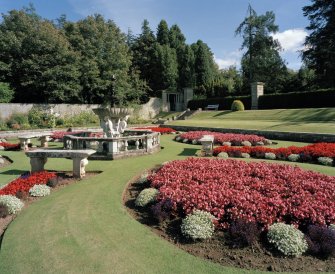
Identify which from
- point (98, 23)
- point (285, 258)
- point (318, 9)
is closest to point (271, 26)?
point (318, 9)

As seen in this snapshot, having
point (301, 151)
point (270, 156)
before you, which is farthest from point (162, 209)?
point (301, 151)

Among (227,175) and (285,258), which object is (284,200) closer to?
(285,258)

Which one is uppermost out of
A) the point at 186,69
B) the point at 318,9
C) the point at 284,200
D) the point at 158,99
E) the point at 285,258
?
the point at 318,9

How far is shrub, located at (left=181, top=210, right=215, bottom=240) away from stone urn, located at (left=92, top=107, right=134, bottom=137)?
9.46 meters

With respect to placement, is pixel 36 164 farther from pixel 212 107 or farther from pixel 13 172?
pixel 212 107

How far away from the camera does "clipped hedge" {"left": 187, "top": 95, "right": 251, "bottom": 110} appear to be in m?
36.2

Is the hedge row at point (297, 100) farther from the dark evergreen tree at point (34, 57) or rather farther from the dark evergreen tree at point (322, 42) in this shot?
the dark evergreen tree at point (34, 57)

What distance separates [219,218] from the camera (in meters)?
5.20

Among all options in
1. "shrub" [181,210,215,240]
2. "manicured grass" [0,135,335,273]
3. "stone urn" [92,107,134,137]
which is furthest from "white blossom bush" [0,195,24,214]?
"stone urn" [92,107,134,137]

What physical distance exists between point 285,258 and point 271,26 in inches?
1854

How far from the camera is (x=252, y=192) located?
588 cm

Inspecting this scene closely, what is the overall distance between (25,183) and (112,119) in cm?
734

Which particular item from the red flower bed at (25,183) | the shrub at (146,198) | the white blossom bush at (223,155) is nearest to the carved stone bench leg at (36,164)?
the red flower bed at (25,183)

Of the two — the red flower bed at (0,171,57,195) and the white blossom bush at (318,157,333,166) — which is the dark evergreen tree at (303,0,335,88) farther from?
the red flower bed at (0,171,57,195)
